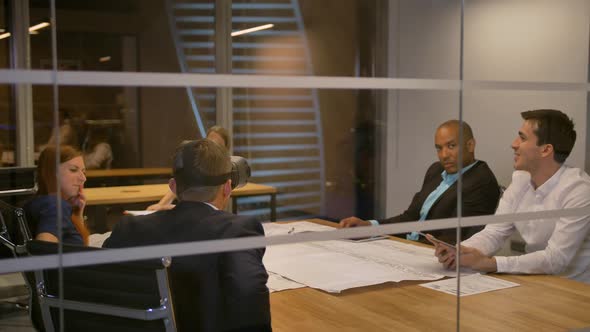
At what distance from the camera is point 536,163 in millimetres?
2367

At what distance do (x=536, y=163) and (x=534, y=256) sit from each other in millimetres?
308

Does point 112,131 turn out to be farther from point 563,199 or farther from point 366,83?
point 563,199

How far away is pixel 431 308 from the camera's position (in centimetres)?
213

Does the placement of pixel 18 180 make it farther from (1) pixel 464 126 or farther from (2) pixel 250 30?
(1) pixel 464 126

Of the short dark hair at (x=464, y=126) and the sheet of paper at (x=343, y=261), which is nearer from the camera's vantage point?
the sheet of paper at (x=343, y=261)

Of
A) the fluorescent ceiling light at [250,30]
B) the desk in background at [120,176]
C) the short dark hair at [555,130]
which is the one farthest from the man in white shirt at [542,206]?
the desk in background at [120,176]

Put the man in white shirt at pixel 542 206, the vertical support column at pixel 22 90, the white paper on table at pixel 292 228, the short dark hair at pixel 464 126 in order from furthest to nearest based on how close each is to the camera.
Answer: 1. the man in white shirt at pixel 542 206
2. the short dark hair at pixel 464 126
3. the white paper on table at pixel 292 228
4. the vertical support column at pixel 22 90

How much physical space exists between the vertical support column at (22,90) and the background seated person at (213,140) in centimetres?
30

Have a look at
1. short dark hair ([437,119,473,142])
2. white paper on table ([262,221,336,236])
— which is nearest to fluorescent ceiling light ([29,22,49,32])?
white paper on table ([262,221,336,236])

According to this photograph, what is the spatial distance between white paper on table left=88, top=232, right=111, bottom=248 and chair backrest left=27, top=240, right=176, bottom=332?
0.6 inches

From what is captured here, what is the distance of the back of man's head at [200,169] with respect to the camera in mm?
1653

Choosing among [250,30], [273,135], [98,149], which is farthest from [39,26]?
[273,135]

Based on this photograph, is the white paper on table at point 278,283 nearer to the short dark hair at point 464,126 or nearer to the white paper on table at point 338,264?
the white paper on table at point 338,264

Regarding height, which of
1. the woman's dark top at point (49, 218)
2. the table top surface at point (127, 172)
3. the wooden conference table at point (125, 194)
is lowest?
the woman's dark top at point (49, 218)
